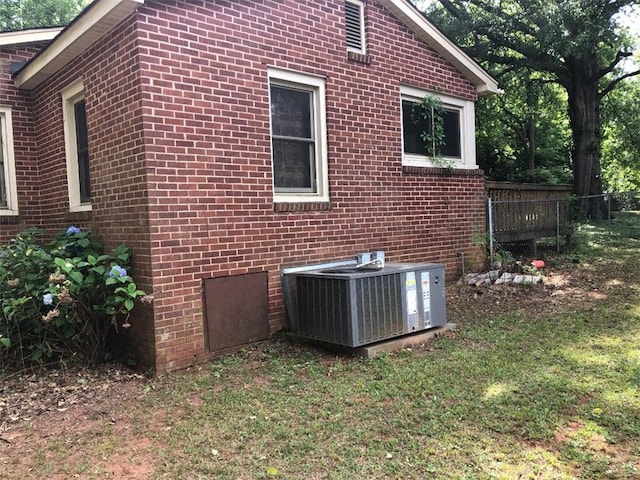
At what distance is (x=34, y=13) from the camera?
1984cm

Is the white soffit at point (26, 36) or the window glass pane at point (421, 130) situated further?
the window glass pane at point (421, 130)

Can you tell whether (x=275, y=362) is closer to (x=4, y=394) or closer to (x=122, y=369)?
(x=122, y=369)

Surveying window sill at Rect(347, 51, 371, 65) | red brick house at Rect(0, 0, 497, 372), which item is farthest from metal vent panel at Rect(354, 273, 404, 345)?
window sill at Rect(347, 51, 371, 65)

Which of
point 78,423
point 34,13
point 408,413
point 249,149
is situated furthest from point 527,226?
point 34,13

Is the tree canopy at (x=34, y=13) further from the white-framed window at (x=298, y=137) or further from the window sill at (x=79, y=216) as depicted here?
the white-framed window at (x=298, y=137)

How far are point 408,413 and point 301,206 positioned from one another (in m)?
3.04

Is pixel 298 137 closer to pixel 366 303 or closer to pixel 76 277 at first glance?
pixel 366 303

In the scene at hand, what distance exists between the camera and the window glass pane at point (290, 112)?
19.8 ft

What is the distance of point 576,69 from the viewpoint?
52.3ft

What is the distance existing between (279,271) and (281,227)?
1.70ft

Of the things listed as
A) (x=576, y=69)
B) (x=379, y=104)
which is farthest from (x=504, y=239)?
(x=576, y=69)

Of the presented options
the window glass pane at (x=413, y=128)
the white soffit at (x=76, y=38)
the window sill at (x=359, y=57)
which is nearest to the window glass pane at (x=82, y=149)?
the white soffit at (x=76, y=38)

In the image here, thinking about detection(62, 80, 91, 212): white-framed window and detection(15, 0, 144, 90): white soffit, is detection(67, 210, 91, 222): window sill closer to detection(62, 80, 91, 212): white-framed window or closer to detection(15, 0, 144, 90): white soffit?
→ detection(62, 80, 91, 212): white-framed window

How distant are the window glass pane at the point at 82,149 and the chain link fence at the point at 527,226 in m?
6.49
